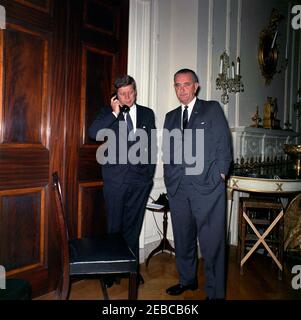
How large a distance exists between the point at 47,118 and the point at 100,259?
1.16 meters

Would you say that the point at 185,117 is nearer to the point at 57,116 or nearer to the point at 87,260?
the point at 57,116

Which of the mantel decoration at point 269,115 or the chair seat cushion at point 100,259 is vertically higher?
the mantel decoration at point 269,115

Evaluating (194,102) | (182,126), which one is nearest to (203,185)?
(182,126)

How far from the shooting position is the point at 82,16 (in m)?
2.51

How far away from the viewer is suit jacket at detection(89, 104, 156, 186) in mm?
2375

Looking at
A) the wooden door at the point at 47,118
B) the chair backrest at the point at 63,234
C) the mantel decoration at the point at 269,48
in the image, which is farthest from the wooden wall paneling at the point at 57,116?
the mantel decoration at the point at 269,48

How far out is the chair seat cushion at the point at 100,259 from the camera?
1.81 m

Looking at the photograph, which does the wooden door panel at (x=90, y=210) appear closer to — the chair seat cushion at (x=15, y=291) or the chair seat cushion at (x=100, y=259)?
the chair seat cushion at (x=100, y=259)

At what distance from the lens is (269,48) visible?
479cm

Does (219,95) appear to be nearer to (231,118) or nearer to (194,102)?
(231,118)

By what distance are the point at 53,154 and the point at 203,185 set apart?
3.88ft

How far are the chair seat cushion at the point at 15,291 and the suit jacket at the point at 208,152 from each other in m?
1.23

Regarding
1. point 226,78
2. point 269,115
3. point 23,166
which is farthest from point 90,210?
point 269,115

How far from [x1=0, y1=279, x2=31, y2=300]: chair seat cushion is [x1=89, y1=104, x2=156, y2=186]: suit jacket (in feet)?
3.29
